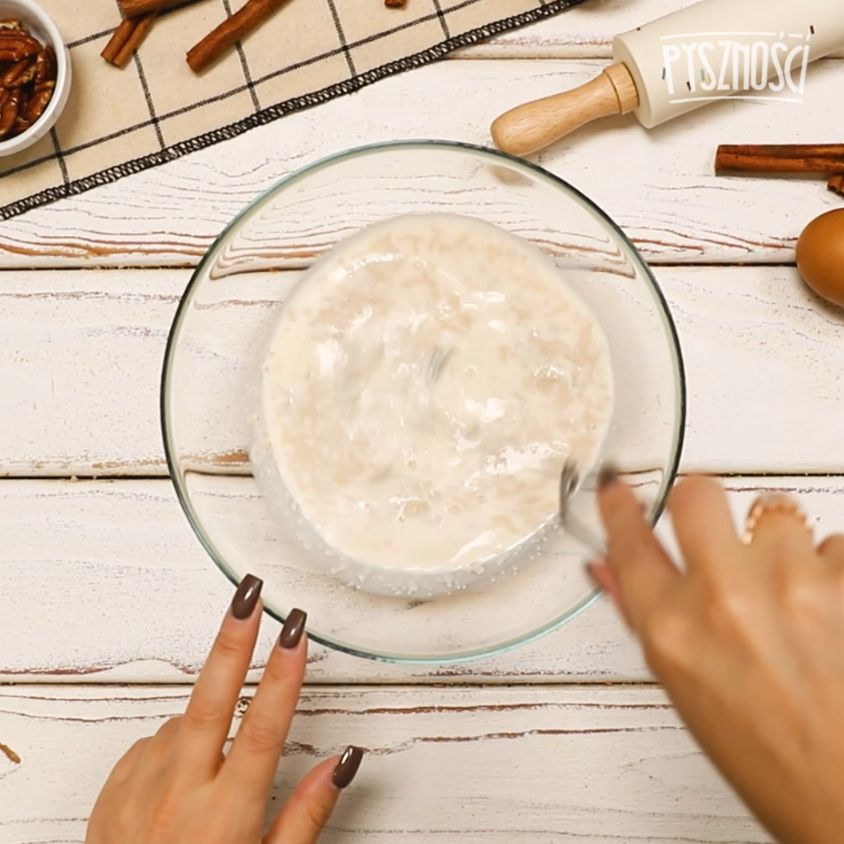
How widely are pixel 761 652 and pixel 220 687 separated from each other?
0.54 metres

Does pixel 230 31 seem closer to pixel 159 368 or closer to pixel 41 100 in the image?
pixel 41 100

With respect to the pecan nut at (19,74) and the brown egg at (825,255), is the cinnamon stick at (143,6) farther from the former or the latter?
the brown egg at (825,255)

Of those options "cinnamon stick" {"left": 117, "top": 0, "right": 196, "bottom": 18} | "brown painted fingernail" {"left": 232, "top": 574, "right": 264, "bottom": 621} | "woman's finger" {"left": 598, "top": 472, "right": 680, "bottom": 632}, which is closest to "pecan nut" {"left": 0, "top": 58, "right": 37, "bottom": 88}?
"cinnamon stick" {"left": 117, "top": 0, "right": 196, "bottom": 18}

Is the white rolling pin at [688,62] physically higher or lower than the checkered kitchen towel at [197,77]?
lower

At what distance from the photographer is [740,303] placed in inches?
40.9

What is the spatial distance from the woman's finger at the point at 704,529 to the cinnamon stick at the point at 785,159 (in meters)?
0.59

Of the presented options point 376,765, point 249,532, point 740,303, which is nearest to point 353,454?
point 249,532

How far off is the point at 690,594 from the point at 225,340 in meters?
0.59

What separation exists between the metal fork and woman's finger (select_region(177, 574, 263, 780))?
0.28m

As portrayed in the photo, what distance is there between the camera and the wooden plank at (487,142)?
1044 mm

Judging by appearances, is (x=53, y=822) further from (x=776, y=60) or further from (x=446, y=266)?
(x=776, y=60)

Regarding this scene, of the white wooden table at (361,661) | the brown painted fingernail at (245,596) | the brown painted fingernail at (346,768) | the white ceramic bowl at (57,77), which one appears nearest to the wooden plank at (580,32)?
the white wooden table at (361,661)

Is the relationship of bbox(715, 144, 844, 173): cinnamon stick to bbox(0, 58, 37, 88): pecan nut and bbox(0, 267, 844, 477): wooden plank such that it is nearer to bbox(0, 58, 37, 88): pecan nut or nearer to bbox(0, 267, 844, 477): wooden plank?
bbox(0, 267, 844, 477): wooden plank

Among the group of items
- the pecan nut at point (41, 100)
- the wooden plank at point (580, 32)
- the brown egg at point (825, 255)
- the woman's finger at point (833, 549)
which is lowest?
the brown egg at point (825, 255)
